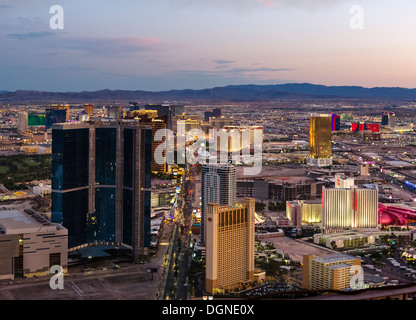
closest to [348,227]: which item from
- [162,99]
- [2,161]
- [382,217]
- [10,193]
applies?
[382,217]

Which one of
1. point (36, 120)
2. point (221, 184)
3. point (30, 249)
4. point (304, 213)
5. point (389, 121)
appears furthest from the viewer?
point (389, 121)

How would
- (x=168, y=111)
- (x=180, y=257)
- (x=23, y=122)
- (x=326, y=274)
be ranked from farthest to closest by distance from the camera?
(x=23, y=122)
(x=168, y=111)
(x=180, y=257)
(x=326, y=274)

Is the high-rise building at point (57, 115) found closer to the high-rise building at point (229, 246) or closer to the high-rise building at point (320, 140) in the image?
the high-rise building at point (320, 140)

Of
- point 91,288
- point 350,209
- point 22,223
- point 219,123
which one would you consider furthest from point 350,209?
point 219,123

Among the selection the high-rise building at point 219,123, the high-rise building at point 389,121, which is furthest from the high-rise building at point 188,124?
the high-rise building at point 389,121

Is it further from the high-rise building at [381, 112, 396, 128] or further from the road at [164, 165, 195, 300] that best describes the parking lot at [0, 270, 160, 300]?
the high-rise building at [381, 112, 396, 128]

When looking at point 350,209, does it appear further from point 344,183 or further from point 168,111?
point 168,111
